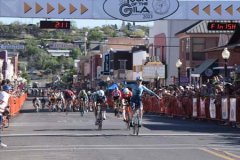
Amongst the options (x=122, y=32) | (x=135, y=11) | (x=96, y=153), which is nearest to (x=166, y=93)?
(x=135, y=11)

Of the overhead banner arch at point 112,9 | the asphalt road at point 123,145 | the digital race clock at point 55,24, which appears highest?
the overhead banner arch at point 112,9

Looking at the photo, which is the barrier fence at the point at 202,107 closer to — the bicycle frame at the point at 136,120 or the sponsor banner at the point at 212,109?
the sponsor banner at the point at 212,109

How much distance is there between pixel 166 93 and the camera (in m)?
43.9

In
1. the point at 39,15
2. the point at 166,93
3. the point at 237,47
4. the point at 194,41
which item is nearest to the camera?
the point at 39,15

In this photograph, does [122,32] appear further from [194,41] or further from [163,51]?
[194,41]

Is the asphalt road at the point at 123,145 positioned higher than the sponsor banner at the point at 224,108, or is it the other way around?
the sponsor banner at the point at 224,108

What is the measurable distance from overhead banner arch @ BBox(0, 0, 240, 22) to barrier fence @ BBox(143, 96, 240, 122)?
379cm

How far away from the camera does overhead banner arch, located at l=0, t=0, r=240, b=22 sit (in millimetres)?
28719

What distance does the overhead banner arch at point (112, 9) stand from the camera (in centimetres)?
2872

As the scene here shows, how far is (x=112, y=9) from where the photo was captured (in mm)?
28953

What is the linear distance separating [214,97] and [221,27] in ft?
10.4

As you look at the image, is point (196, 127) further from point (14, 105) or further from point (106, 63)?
point (106, 63)

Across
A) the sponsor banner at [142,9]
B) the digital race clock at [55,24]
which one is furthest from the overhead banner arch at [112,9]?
the digital race clock at [55,24]

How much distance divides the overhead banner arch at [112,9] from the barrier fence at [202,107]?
149 inches
